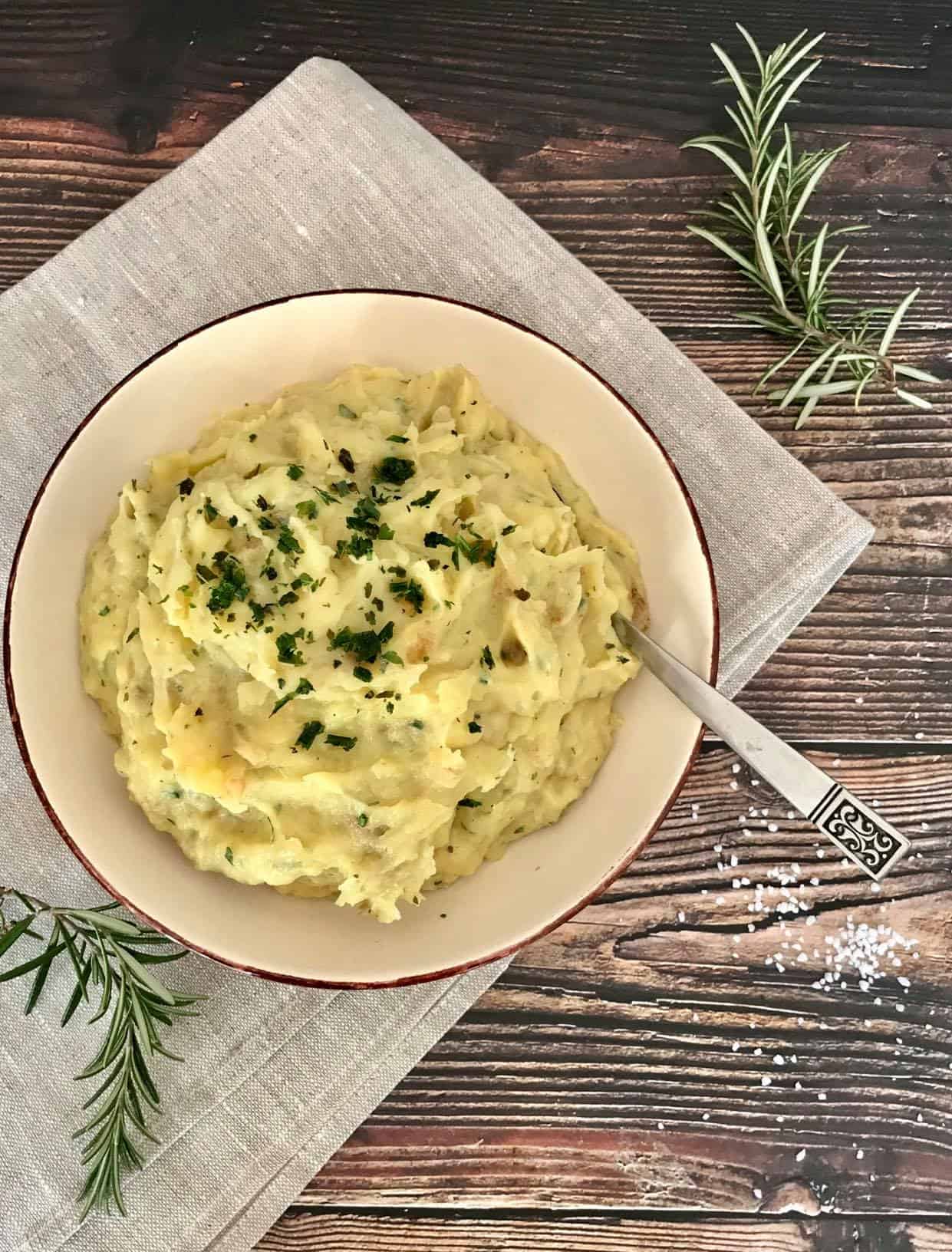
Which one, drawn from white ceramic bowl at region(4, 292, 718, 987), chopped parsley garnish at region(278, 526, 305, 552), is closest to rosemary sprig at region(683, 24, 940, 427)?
white ceramic bowl at region(4, 292, 718, 987)

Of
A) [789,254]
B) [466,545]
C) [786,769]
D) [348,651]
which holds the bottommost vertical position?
[348,651]

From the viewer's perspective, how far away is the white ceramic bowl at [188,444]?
6.57ft

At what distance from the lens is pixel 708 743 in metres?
2.67

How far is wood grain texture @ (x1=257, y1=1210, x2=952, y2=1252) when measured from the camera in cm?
254

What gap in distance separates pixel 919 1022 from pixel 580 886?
123 cm

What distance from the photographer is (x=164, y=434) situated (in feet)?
7.30

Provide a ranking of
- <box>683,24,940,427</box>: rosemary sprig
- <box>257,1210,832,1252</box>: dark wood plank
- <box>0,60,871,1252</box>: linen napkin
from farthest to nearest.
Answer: <box>683,24,940,427</box>: rosemary sprig → <box>257,1210,832,1252</box>: dark wood plank → <box>0,60,871,1252</box>: linen napkin

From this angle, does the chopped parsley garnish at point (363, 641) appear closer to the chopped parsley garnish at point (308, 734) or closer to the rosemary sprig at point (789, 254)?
the chopped parsley garnish at point (308, 734)

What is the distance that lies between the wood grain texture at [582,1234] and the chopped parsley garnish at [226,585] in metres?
1.60

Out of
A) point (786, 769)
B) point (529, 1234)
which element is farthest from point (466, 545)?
point (529, 1234)

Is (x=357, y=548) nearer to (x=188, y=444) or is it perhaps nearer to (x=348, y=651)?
(x=348, y=651)

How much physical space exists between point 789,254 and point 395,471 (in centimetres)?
145

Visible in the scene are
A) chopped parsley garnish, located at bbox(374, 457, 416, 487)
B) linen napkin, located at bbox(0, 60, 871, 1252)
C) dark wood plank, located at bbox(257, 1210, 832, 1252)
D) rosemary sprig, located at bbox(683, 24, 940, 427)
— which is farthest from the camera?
rosemary sprig, located at bbox(683, 24, 940, 427)

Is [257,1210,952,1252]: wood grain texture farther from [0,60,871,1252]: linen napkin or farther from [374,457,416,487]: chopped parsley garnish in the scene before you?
[374,457,416,487]: chopped parsley garnish
